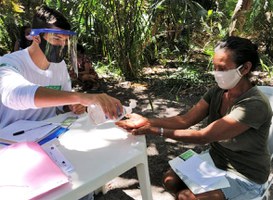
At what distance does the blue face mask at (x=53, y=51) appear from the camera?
2016 millimetres

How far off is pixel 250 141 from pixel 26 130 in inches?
47.9

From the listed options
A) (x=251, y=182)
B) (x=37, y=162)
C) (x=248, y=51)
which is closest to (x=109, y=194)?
(x=251, y=182)

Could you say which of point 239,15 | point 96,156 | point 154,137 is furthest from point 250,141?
point 239,15

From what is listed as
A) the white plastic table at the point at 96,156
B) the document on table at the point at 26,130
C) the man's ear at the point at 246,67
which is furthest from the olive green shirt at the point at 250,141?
the document on table at the point at 26,130

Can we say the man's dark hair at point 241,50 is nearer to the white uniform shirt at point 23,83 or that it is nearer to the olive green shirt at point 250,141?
the olive green shirt at point 250,141

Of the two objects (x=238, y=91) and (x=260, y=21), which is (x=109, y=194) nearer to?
Answer: (x=238, y=91)

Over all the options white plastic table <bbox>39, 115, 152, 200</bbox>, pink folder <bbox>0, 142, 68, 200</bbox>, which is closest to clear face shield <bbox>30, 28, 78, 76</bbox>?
white plastic table <bbox>39, 115, 152, 200</bbox>

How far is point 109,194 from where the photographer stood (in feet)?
8.54

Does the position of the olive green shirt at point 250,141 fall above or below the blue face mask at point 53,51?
below

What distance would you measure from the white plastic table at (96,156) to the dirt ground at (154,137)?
86cm

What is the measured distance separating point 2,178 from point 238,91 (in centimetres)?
132

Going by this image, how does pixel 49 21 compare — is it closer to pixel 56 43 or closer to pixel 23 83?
pixel 56 43

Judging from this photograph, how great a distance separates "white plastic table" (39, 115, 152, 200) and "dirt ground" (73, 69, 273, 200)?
2.84 ft

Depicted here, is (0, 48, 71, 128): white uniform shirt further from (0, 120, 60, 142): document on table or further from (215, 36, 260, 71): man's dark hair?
(215, 36, 260, 71): man's dark hair
